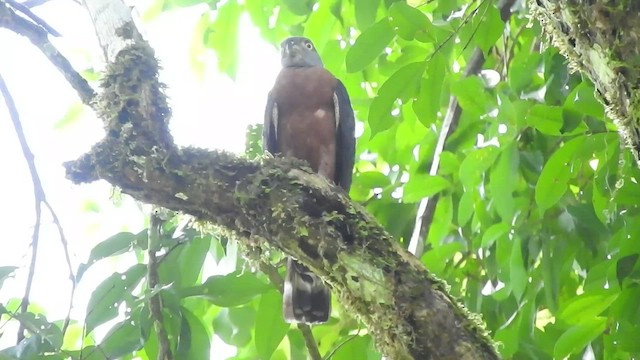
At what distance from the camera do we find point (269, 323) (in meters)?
2.07

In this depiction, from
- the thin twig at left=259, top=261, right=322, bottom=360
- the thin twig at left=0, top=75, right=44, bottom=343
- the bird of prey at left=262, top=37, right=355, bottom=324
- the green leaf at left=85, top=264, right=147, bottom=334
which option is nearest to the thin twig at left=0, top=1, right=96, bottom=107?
the thin twig at left=0, top=75, right=44, bottom=343

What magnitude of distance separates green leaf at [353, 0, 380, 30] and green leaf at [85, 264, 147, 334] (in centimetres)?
102

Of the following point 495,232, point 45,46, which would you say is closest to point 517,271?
point 495,232

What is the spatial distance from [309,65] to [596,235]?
67.1 inches

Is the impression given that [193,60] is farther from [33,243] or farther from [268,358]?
[268,358]

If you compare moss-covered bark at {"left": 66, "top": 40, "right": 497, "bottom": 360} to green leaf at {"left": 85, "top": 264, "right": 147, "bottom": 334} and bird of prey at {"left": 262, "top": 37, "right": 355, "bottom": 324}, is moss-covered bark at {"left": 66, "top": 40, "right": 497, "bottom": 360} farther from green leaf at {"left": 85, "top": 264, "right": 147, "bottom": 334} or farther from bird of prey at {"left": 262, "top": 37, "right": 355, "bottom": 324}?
bird of prey at {"left": 262, "top": 37, "right": 355, "bottom": 324}

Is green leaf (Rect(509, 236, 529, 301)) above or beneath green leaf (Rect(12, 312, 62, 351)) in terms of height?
above

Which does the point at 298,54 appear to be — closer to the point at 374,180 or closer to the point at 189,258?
the point at 374,180

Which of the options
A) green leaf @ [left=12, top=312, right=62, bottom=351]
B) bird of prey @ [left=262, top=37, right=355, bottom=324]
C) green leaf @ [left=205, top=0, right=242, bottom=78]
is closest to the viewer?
green leaf @ [left=12, top=312, right=62, bottom=351]

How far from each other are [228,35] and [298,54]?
977 mm

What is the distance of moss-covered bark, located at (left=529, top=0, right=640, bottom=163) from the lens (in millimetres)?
1111

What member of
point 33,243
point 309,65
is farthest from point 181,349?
point 309,65

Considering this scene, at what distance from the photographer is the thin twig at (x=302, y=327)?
2162mm

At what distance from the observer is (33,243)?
6.37ft
